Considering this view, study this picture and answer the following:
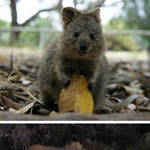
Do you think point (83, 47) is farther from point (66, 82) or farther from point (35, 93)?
point (35, 93)

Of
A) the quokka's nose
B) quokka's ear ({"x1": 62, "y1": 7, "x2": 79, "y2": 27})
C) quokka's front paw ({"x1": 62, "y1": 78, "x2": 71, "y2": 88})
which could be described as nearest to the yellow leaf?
quokka's front paw ({"x1": 62, "y1": 78, "x2": 71, "y2": 88})

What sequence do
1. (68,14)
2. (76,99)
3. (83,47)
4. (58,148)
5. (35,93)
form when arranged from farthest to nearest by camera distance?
1. (35,93)
2. (68,14)
3. (83,47)
4. (76,99)
5. (58,148)

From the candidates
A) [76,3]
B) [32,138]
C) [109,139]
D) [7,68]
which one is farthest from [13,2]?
[7,68]

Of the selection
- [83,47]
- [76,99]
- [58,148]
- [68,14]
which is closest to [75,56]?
[83,47]

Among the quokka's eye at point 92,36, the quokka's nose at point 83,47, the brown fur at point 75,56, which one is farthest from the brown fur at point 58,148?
the quokka's eye at point 92,36

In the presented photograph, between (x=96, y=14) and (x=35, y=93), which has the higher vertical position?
(x=96, y=14)

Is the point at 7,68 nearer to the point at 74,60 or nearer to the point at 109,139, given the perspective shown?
the point at 74,60

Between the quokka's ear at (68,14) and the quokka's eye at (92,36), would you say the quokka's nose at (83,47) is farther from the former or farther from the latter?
the quokka's ear at (68,14)

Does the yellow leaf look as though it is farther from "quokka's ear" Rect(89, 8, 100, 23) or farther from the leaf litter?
"quokka's ear" Rect(89, 8, 100, 23)

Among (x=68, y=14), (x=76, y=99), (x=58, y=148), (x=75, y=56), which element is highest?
(x=68, y=14)
